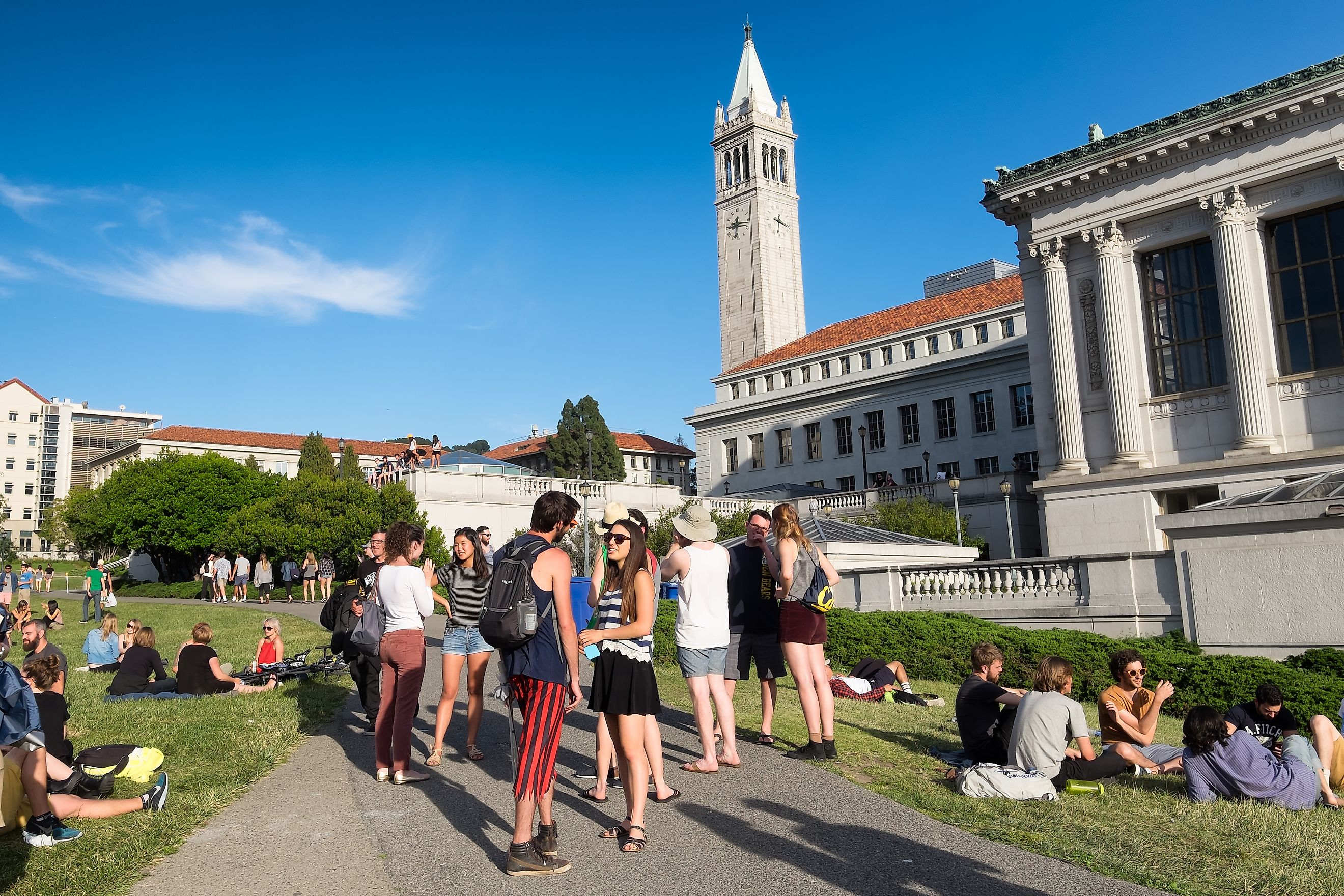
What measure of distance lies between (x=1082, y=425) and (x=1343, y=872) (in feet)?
90.4

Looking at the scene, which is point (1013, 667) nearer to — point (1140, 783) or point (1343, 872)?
point (1140, 783)

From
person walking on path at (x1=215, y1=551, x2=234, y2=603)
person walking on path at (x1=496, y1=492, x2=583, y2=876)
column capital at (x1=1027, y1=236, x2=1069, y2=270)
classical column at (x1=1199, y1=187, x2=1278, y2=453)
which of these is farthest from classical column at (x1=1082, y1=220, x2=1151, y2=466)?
person walking on path at (x1=215, y1=551, x2=234, y2=603)

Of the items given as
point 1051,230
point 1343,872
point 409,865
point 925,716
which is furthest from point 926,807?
point 1051,230

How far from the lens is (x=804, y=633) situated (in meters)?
8.49

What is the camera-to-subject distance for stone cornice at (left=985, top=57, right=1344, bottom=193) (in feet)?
85.8

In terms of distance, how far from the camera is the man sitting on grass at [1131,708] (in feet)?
28.8

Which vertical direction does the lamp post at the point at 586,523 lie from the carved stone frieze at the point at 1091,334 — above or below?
below

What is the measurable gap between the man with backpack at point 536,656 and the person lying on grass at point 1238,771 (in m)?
5.05

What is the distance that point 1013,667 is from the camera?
1586 centimetres

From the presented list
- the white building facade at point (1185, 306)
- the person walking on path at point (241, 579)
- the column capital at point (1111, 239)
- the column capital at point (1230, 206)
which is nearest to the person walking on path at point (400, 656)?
the white building facade at point (1185, 306)

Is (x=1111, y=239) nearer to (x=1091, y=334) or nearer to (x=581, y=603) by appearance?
(x=1091, y=334)

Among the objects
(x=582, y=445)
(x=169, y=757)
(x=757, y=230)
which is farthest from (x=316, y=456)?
(x=169, y=757)

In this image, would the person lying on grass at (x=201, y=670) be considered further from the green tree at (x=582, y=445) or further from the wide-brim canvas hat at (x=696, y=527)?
the green tree at (x=582, y=445)

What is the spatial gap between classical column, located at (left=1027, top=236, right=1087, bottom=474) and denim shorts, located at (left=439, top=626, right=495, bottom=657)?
26418 mm
